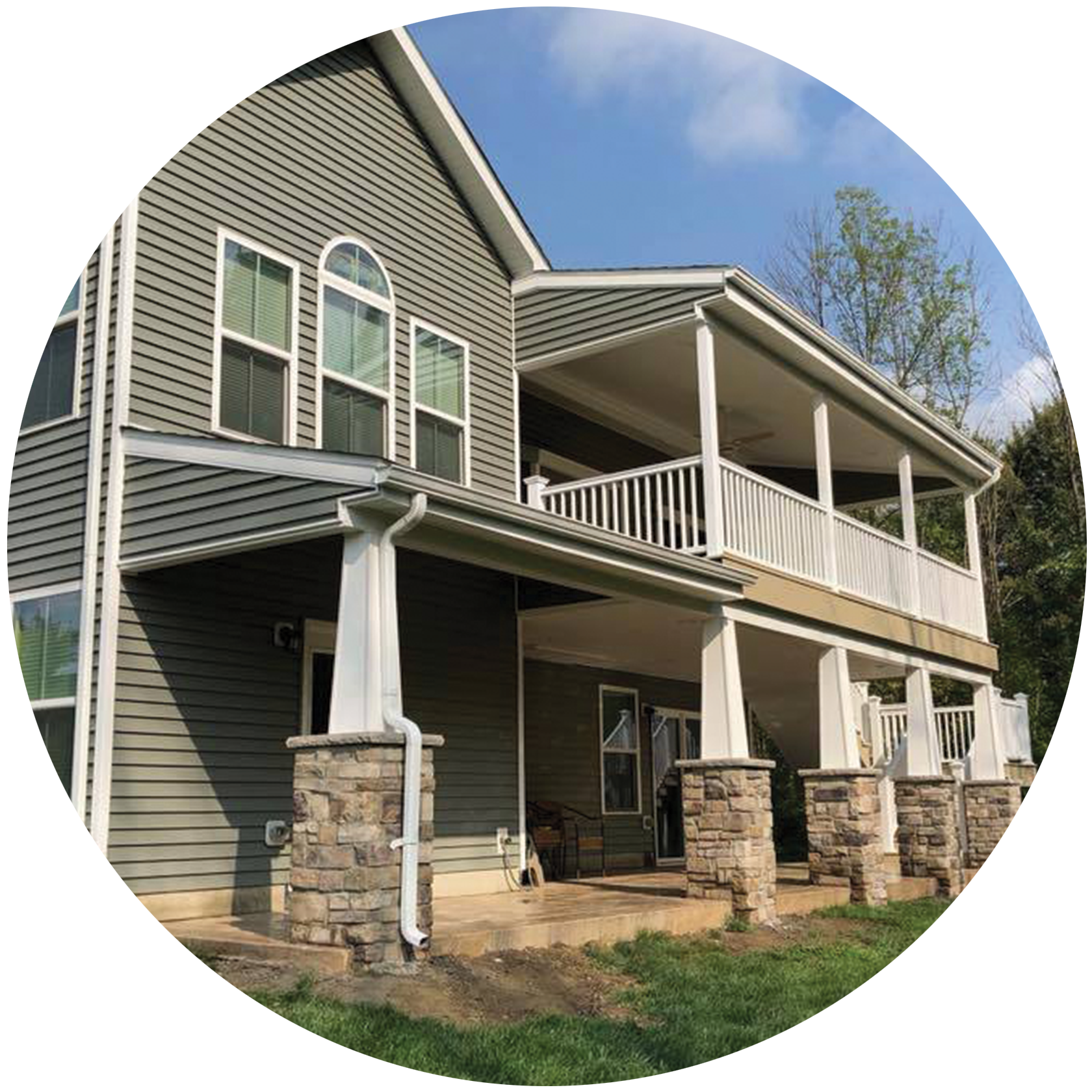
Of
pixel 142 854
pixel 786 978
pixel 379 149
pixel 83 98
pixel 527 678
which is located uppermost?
pixel 379 149

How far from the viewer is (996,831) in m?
16.1

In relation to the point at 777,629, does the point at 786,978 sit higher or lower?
lower

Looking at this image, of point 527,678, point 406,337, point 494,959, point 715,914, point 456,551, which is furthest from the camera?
point 527,678

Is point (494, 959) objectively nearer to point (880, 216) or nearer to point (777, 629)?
point (777, 629)

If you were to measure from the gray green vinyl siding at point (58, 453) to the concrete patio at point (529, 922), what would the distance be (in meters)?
2.71

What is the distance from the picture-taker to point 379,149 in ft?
37.9

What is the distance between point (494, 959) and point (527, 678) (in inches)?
238

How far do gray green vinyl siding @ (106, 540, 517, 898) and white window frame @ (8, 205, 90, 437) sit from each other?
1579 millimetres

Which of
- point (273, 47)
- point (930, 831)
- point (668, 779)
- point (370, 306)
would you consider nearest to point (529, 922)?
point (370, 306)

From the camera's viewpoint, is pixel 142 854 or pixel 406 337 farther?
pixel 406 337

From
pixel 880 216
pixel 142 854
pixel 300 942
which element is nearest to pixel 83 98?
pixel 142 854

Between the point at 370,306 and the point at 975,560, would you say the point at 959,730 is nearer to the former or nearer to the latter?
the point at 975,560

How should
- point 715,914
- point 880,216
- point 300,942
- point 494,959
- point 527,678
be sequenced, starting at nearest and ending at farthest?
point 300,942
point 494,959
point 715,914
point 527,678
point 880,216

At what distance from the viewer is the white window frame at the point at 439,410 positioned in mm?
11180
